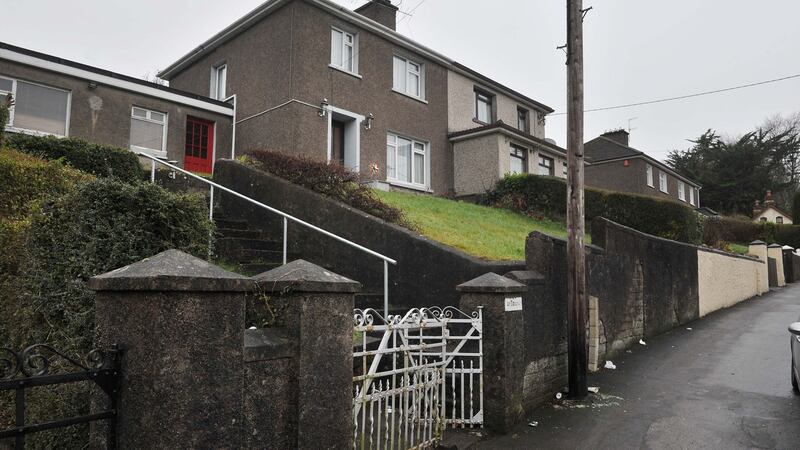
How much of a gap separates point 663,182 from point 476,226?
2963 centimetres

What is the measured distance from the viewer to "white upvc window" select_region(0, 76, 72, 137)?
13.6 m

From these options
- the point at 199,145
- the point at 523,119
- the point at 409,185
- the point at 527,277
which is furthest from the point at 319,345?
the point at 523,119

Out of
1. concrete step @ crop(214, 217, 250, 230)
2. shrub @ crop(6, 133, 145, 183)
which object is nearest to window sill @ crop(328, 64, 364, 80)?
shrub @ crop(6, 133, 145, 183)

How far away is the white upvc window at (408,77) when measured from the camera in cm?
1953

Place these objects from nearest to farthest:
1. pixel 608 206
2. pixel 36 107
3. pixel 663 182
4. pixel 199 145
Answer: pixel 36 107 → pixel 199 145 → pixel 608 206 → pixel 663 182

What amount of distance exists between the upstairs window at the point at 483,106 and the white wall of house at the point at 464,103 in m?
0.25

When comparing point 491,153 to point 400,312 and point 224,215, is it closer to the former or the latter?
point 224,215

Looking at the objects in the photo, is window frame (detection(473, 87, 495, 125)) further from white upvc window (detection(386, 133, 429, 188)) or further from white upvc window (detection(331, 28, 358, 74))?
white upvc window (detection(331, 28, 358, 74))

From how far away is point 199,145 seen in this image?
17.4m

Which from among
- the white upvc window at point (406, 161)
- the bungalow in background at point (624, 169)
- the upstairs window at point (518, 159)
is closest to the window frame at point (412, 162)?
the white upvc window at point (406, 161)

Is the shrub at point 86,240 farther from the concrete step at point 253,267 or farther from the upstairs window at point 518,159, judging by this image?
the upstairs window at point 518,159

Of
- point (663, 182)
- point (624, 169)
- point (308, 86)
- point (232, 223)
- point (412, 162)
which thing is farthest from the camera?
point (663, 182)

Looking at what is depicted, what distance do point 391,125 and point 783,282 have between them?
844 inches

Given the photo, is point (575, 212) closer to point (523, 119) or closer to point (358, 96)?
point (358, 96)
